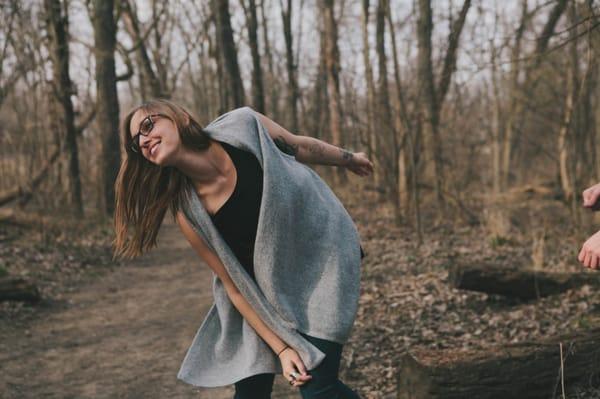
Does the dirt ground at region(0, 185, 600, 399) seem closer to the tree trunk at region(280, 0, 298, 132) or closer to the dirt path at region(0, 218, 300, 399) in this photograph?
the dirt path at region(0, 218, 300, 399)

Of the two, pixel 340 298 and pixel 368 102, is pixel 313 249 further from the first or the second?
pixel 368 102

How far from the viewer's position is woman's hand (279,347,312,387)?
214 centimetres

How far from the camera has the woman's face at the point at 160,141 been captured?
215cm

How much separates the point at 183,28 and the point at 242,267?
2307cm

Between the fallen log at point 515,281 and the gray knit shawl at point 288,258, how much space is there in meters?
3.91

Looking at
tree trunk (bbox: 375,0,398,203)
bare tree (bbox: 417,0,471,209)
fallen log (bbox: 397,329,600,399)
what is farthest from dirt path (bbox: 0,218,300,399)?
bare tree (bbox: 417,0,471,209)

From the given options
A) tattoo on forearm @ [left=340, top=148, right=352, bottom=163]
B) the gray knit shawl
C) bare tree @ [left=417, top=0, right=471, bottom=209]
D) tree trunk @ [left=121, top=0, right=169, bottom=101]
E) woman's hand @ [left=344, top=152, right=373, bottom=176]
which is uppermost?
tree trunk @ [left=121, top=0, right=169, bottom=101]

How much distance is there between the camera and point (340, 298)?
2178 millimetres

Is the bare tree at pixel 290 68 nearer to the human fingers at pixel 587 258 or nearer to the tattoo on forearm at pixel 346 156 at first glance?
the tattoo on forearm at pixel 346 156

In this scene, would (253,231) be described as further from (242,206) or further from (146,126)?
(146,126)

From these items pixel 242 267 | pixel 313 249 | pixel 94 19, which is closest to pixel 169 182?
pixel 242 267

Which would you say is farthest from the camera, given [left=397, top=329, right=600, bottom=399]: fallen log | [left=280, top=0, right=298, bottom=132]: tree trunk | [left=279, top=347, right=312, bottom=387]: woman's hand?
[left=280, top=0, right=298, bottom=132]: tree trunk

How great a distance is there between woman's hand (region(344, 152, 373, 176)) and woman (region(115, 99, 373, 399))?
1.17ft

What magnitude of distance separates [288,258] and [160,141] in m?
0.61
